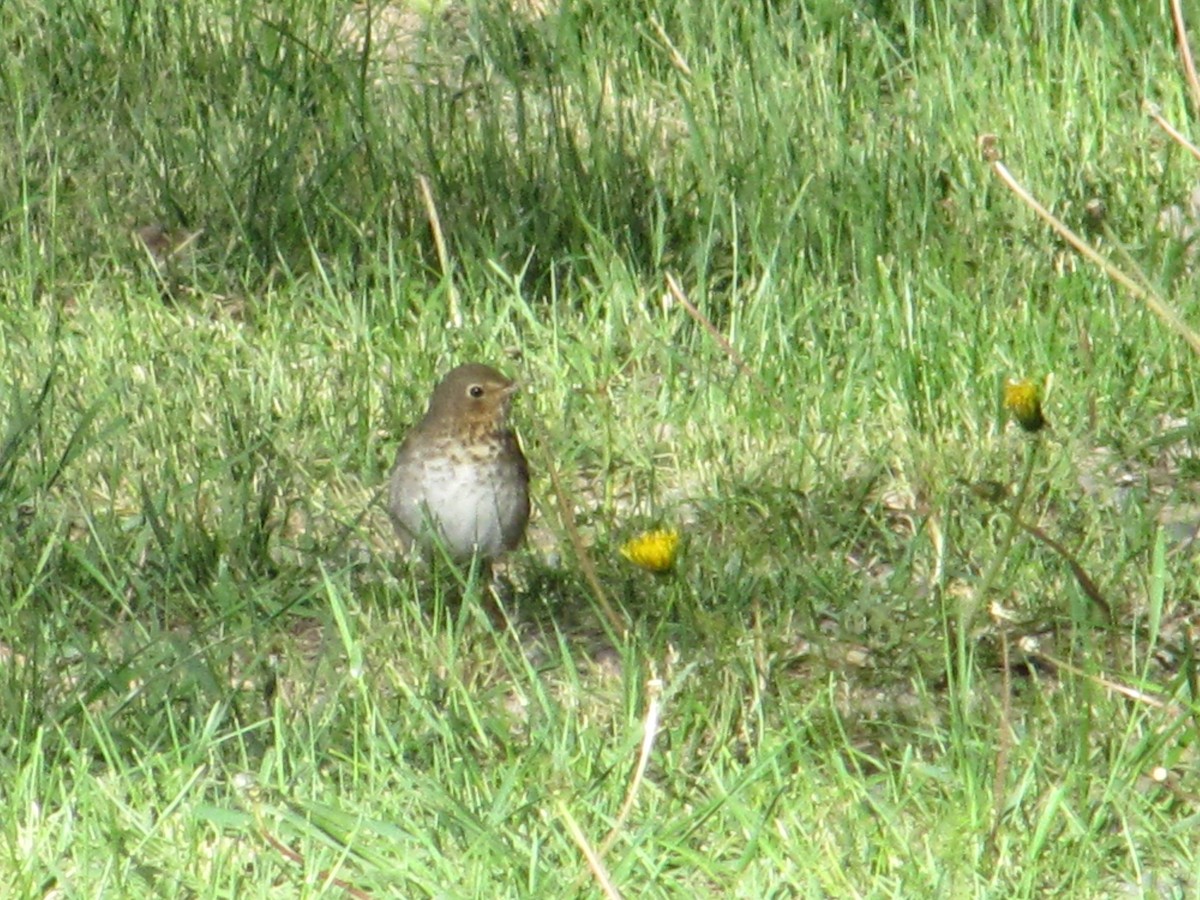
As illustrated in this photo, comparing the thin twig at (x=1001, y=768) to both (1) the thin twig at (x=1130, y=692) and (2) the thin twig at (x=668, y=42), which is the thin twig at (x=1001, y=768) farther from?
(2) the thin twig at (x=668, y=42)

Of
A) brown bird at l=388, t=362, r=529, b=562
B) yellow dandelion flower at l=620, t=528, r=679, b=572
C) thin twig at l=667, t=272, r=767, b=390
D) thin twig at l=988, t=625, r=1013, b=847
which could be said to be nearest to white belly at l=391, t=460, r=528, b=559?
brown bird at l=388, t=362, r=529, b=562

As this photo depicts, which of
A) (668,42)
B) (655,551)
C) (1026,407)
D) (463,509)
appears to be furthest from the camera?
(668,42)

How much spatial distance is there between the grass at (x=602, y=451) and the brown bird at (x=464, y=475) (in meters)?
0.11

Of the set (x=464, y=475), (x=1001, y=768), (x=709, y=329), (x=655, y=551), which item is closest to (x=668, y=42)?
(x=464, y=475)

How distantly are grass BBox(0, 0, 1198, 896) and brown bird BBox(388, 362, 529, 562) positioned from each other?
0.11m

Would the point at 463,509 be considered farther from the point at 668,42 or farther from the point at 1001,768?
the point at 668,42

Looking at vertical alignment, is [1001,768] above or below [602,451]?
above

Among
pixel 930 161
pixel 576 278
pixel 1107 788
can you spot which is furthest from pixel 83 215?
pixel 1107 788

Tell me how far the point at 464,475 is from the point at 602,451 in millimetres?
467

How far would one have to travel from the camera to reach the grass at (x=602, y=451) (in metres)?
3.14

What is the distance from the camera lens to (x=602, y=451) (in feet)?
15.6

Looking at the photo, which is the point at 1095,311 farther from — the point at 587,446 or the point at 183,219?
the point at 183,219

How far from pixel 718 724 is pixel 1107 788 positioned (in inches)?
26.3

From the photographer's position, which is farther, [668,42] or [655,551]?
[668,42]
